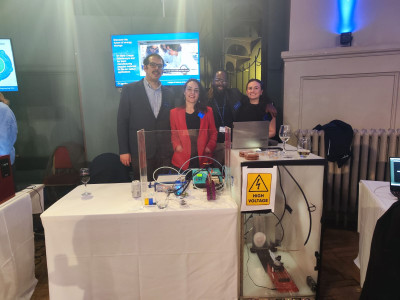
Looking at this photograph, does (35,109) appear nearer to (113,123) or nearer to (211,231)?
(113,123)

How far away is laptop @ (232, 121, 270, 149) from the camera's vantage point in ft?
5.95

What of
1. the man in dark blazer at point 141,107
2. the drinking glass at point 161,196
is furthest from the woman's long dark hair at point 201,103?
the drinking glass at point 161,196

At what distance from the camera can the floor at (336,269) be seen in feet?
6.11

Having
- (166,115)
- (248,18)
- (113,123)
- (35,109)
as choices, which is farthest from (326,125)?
(35,109)

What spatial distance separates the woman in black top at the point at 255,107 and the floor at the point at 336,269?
1.20 metres

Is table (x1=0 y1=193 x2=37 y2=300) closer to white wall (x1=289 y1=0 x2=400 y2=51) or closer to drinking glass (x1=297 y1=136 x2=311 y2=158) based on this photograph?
drinking glass (x1=297 y1=136 x2=311 y2=158)

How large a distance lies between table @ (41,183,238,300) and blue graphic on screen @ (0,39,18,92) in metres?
2.27

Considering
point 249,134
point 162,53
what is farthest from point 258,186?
point 162,53

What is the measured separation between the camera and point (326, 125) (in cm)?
284

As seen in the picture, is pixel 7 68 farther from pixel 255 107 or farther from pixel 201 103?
pixel 255 107

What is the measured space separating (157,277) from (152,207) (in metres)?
0.40

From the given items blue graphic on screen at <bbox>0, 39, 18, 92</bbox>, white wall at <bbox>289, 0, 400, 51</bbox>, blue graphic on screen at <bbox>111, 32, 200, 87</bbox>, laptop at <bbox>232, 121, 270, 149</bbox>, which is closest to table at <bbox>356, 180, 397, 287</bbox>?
laptop at <bbox>232, 121, 270, 149</bbox>

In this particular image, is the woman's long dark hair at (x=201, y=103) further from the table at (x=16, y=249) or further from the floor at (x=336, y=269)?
the table at (x=16, y=249)

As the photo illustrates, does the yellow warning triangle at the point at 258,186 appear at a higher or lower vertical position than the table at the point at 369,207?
higher
